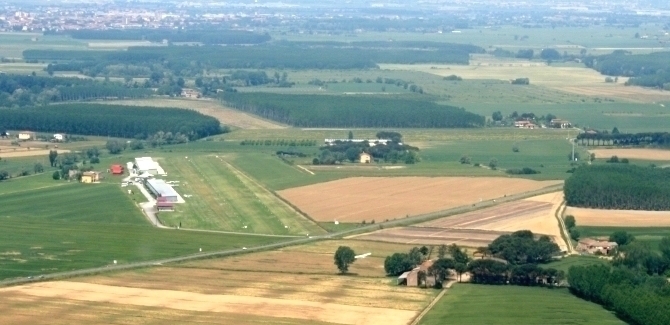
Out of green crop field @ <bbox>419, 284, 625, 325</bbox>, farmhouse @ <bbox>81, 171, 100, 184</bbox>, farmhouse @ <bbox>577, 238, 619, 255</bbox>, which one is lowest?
farmhouse @ <bbox>81, 171, 100, 184</bbox>

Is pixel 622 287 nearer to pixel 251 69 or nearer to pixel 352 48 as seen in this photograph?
pixel 251 69

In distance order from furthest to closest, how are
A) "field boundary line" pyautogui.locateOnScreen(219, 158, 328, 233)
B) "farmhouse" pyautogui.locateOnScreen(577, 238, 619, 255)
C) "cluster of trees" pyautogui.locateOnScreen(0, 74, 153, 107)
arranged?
1. "cluster of trees" pyautogui.locateOnScreen(0, 74, 153, 107)
2. "field boundary line" pyautogui.locateOnScreen(219, 158, 328, 233)
3. "farmhouse" pyautogui.locateOnScreen(577, 238, 619, 255)

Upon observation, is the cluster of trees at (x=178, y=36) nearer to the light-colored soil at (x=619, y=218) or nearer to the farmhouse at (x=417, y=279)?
the light-colored soil at (x=619, y=218)

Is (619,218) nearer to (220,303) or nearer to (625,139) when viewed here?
(220,303)

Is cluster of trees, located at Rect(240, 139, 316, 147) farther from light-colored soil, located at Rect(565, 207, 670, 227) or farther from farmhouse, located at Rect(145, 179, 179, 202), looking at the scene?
light-colored soil, located at Rect(565, 207, 670, 227)

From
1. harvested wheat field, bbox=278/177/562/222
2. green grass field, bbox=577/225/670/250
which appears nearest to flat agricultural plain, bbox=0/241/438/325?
green grass field, bbox=577/225/670/250

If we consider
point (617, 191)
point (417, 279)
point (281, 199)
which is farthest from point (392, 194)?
point (417, 279)
